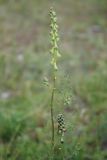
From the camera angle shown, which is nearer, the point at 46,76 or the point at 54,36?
the point at 54,36

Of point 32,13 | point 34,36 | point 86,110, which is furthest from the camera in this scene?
point 32,13

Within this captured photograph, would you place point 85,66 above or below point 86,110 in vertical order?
above

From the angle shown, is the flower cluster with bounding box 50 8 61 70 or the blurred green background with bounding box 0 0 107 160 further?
the blurred green background with bounding box 0 0 107 160

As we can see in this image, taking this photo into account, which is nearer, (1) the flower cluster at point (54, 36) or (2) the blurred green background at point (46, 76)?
(1) the flower cluster at point (54, 36)

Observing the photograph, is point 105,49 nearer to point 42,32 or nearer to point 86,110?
point 42,32

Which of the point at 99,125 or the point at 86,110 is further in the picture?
the point at 86,110

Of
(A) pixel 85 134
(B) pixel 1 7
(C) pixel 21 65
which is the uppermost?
(B) pixel 1 7

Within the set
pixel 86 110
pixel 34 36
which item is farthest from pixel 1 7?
pixel 86 110

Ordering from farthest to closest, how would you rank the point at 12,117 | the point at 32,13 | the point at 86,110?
the point at 32,13 → the point at 86,110 → the point at 12,117
